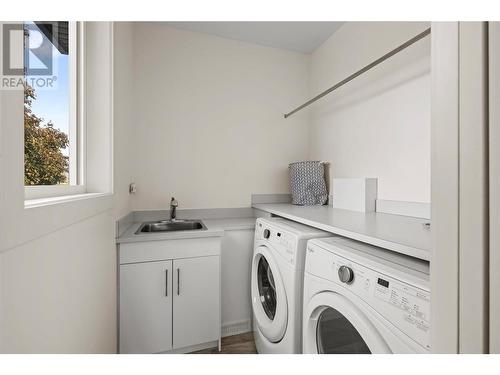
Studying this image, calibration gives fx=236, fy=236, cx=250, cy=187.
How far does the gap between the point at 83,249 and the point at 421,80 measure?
6.06 feet

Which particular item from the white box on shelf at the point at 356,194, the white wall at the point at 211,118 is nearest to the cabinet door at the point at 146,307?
the white wall at the point at 211,118

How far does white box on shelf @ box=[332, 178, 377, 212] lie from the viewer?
1626 mm

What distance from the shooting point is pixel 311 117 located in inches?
97.0

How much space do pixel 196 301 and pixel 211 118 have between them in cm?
151

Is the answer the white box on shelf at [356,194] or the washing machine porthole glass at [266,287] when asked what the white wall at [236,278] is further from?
the white box on shelf at [356,194]

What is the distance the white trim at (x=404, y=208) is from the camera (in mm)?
1313

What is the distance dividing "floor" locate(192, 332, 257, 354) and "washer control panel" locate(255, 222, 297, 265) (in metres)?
0.82

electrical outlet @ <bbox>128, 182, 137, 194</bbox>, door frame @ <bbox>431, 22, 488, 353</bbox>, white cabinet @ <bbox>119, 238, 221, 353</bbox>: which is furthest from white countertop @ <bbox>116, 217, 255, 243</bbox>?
door frame @ <bbox>431, 22, 488, 353</bbox>

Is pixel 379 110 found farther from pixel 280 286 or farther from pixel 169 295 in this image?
pixel 169 295

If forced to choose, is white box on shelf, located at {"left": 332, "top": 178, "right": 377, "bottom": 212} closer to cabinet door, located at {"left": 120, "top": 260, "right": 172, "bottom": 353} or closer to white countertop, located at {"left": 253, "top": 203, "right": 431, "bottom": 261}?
white countertop, located at {"left": 253, "top": 203, "right": 431, "bottom": 261}

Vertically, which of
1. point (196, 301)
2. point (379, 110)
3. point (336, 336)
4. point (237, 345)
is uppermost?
A: point (379, 110)

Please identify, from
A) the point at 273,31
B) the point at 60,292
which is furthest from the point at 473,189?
the point at 273,31

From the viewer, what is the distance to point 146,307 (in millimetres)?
1464
